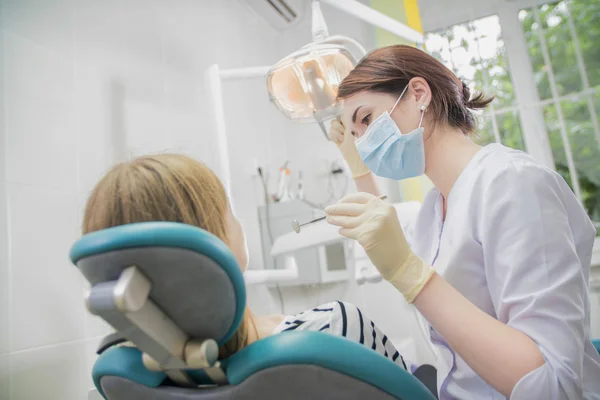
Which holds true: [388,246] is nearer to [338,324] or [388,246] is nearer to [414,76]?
[338,324]

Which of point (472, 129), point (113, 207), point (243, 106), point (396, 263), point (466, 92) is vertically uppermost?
point (243, 106)

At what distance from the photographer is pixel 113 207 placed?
26.9 inches

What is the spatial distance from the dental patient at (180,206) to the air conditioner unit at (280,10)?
2434mm

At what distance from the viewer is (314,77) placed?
5.05 ft

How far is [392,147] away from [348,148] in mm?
400

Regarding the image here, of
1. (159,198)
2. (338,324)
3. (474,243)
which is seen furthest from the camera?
(474,243)

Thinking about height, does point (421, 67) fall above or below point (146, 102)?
below

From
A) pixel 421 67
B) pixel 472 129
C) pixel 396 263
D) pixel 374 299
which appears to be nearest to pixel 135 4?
pixel 421 67

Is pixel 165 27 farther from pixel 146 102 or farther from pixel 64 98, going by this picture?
pixel 64 98

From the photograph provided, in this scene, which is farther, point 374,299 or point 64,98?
point 374,299

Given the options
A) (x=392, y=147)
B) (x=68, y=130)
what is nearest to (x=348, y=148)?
(x=392, y=147)

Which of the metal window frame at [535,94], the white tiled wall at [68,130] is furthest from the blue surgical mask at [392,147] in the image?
the metal window frame at [535,94]

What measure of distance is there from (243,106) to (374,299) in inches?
55.6

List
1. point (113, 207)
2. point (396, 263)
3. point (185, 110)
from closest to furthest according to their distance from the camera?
point (113, 207) < point (396, 263) < point (185, 110)
